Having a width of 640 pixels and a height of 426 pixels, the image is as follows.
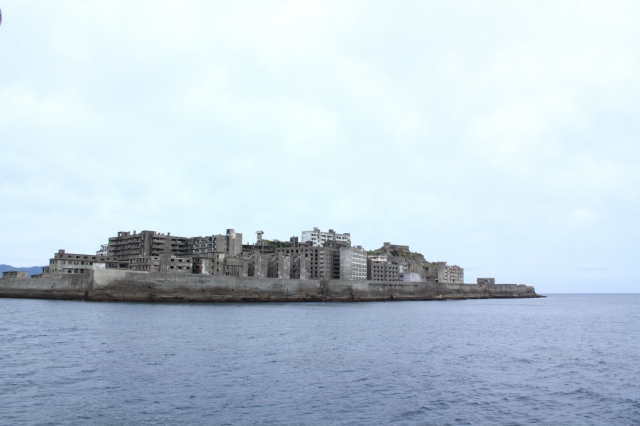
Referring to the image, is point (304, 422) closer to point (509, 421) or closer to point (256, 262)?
point (509, 421)

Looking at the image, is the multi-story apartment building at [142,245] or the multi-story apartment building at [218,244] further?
the multi-story apartment building at [218,244]

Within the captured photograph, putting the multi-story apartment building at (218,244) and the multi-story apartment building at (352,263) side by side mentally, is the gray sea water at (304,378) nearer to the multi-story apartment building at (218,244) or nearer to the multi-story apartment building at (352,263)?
the multi-story apartment building at (218,244)

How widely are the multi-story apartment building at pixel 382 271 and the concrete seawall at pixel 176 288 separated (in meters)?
31.7

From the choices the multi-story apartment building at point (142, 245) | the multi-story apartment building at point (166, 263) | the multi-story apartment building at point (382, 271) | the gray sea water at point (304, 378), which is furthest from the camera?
the multi-story apartment building at point (382, 271)

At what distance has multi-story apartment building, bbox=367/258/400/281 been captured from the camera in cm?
17950

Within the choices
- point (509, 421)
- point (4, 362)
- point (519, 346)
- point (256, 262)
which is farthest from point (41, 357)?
point (256, 262)

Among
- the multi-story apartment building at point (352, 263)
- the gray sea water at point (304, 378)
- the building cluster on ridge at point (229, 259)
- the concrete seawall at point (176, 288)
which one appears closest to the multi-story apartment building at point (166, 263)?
the building cluster on ridge at point (229, 259)

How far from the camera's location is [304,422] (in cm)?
2148

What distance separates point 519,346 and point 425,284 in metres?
123

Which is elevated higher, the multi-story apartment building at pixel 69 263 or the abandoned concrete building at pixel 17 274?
the multi-story apartment building at pixel 69 263

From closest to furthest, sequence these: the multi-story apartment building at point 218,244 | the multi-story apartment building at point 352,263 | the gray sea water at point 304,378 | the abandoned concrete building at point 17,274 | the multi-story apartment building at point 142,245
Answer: the gray sea water at point 304,378 < the abandoned concrete building at point 17,274 < the multi-story apartment building at point 142,245 < the multi-story apartment building at point 218,244 < the multi-story apartment building at point 352,263

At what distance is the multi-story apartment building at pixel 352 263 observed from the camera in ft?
523

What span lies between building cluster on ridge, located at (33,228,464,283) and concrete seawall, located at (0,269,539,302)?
873cm

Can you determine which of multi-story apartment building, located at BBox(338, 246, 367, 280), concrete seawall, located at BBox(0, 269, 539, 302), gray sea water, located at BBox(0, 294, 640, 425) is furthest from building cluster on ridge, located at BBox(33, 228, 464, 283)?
gray sea water, located at BBox(0, 294, 640, 425)
